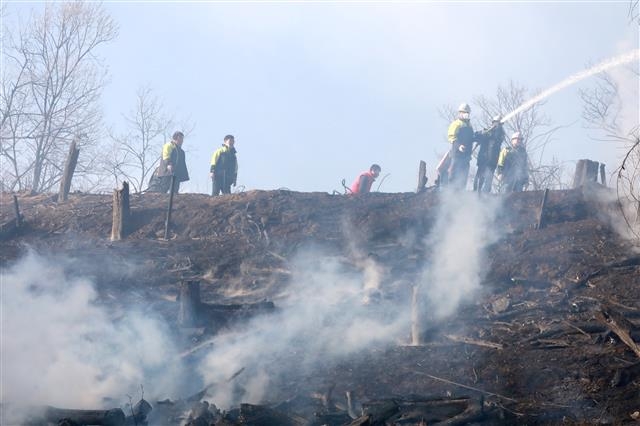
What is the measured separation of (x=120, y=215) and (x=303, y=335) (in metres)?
5.74

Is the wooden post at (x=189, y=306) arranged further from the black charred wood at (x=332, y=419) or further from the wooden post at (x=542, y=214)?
the wooden post at (x=542, y=214)

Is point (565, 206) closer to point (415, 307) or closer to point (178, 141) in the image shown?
point (415, 307)

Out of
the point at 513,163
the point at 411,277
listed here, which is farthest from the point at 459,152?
the point at 411,277

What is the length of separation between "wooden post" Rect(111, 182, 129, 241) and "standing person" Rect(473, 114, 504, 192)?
7.46m

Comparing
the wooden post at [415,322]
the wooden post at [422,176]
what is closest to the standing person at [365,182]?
the wooden post at [422,176]

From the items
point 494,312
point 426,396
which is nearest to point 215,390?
point 426,396

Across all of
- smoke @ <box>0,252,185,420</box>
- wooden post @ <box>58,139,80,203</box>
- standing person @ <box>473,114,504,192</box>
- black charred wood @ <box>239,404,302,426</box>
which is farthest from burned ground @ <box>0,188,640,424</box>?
standing person @ <box>473,114,504,192</box>

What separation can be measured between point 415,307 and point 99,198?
9377 millimetres

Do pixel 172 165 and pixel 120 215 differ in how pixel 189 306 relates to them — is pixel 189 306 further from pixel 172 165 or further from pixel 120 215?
pixel 172 165

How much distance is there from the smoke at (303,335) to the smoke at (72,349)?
82cm

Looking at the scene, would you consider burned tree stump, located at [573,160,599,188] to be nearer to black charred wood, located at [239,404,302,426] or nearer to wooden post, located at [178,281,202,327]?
wooden post, located at [178,281,202,327]

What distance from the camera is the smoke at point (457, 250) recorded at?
11.6 m

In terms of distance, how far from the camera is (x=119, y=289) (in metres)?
13.0

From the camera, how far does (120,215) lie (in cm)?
1514
